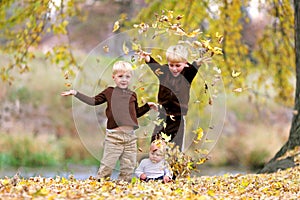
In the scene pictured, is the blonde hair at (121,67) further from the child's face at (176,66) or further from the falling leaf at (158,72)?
the child's face at (176,66)

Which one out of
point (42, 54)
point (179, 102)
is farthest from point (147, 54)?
point (42, 54)

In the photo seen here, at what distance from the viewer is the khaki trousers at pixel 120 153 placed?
4020 millimetres

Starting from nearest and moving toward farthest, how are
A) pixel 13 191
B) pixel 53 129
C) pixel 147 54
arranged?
pixel 13 191 → pixel 147 54 → pixel 53 129

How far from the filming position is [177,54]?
4.21 meters

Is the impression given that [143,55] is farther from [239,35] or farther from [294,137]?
[239,35]

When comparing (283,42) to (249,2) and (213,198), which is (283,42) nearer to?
(249,2)

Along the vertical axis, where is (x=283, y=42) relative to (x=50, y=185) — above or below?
above

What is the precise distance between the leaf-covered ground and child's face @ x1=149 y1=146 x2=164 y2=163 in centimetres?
20

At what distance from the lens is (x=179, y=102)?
14.0 feet

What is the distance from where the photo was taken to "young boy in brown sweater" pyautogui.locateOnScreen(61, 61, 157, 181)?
4008mm

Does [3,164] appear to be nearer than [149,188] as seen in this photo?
No

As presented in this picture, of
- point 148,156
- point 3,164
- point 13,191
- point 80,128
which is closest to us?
point 13,191

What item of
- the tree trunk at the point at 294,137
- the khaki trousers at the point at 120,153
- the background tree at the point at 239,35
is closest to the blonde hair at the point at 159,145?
the khaki trousers at the point at 120,153

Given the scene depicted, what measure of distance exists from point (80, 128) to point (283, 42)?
4178 millimetres
